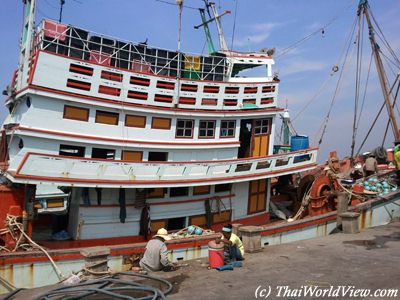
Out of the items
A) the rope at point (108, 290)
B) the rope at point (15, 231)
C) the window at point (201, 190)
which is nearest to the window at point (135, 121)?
the window at point (201, 190)

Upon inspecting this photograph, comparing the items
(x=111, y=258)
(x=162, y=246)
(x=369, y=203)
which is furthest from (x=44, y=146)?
(x=369, y=203)

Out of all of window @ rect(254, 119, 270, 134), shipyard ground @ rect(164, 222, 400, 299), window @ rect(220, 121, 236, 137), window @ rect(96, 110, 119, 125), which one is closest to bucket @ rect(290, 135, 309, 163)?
window @ rect(254, 119, 270, 134)

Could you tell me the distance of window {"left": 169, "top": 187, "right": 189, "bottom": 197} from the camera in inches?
484

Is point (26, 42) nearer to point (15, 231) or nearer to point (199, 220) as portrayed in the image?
point (15, 231)

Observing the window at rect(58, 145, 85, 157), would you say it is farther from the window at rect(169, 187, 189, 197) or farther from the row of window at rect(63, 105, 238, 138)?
the window at rect(169, 187, 189, 197)

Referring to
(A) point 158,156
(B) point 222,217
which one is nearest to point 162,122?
(A) point 158,156

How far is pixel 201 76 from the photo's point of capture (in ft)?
45.2

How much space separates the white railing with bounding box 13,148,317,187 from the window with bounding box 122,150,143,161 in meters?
1.00

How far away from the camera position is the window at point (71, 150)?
10852mm

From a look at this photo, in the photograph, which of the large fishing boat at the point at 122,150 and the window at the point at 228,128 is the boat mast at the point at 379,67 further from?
the window at the point at 228,128

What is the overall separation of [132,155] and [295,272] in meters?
6.16

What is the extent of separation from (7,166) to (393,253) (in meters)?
10.3

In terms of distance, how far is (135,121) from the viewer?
11.9 meters

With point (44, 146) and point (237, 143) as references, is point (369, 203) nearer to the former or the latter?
point (237, 143)
